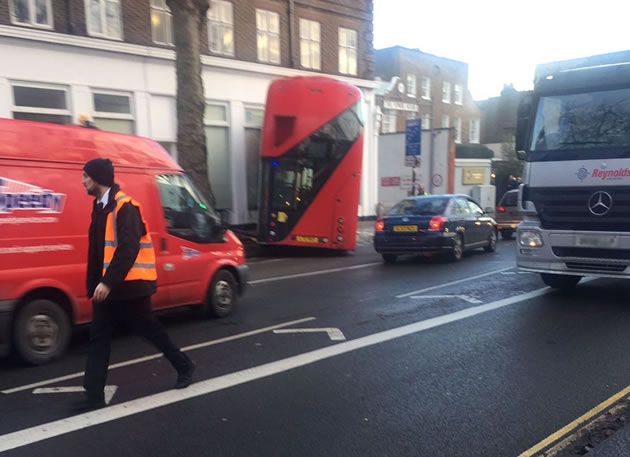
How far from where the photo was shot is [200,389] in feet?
14.3

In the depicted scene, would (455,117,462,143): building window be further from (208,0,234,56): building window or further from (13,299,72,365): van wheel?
(13,299,72,365): van wheel

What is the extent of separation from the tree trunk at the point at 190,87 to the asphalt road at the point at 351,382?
651cm

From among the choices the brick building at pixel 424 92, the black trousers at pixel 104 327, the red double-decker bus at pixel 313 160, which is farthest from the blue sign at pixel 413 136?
the brick building at pixel 424 92

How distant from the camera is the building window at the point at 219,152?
17.9m

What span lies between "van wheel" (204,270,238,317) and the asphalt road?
0.63 feet

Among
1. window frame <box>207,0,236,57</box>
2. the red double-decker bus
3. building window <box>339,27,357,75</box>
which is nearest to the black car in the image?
the red double-decker bus

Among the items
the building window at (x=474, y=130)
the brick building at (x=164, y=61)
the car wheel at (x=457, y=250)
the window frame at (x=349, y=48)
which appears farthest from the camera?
the building window at (x=474, y=130)

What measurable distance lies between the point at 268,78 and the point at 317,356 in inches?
624

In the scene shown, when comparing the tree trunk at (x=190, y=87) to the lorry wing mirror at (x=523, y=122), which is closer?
the lorry wing mirror at (x=523, y=122)

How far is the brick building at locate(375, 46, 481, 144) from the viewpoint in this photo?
111 ft

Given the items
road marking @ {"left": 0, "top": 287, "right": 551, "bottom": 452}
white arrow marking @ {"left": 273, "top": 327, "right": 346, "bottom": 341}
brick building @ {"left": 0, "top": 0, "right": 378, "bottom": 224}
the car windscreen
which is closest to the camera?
road marking @ {"left": 0, "top": 287, "right": 551, "bottom": 452}

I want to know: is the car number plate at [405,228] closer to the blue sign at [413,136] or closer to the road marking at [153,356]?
the road marking at [153,356]

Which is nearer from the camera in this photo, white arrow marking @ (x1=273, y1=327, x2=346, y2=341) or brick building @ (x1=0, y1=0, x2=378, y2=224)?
white arrow marking @ (x1=273, y1=327, x2=346, y2=341)

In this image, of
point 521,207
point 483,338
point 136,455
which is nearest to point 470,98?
point 521,207
